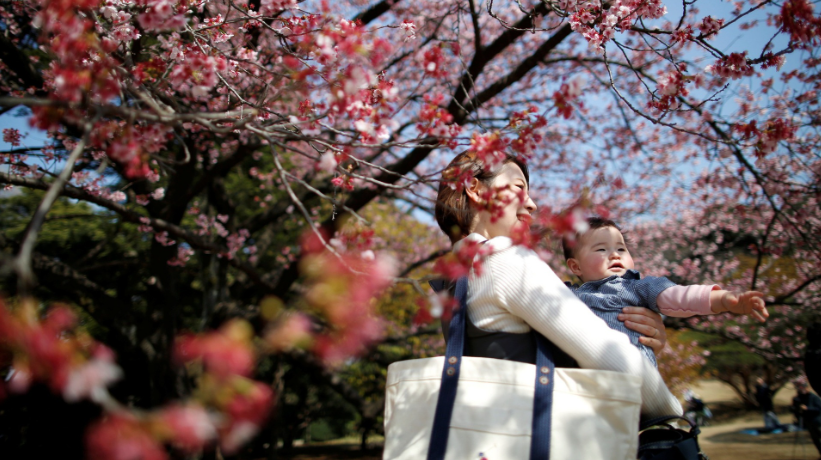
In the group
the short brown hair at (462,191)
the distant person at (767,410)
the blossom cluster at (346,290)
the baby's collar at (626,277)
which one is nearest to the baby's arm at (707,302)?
the baby's collar at (626,277)

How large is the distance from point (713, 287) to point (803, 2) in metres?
1.19

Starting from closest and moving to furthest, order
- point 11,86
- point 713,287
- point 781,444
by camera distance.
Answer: point 713,287, point 11,86, point 781,444

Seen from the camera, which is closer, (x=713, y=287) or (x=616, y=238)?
(x=713, y=287)

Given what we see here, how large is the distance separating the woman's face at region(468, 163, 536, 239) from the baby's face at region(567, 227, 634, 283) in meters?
0.34

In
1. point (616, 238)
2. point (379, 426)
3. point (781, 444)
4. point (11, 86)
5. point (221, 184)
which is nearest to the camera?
point (616, 238)

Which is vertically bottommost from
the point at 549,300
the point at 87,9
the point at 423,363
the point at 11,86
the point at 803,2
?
the point at 423,363

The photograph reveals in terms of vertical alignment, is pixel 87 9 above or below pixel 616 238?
above

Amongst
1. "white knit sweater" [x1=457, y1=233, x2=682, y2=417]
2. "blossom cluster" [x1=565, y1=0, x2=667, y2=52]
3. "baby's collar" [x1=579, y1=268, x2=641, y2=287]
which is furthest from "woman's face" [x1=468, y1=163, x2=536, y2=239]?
"blossom cluster" [x1=565, y1=0, x2=667, y2=52]

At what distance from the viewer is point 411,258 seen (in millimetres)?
10031

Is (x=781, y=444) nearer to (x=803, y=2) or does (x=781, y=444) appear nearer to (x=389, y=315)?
(x=389, y=315)

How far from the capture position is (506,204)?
144 centimetres

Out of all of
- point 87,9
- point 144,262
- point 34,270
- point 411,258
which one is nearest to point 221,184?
point 144,262

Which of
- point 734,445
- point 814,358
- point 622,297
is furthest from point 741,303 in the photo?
point 734,445

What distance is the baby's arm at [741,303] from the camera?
48.4 inches
